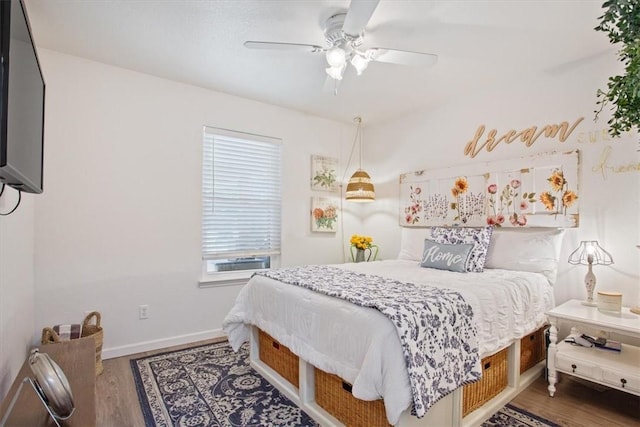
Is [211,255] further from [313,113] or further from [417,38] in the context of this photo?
[417,38]

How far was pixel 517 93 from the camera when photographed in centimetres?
315

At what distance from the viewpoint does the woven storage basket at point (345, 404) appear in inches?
65.7

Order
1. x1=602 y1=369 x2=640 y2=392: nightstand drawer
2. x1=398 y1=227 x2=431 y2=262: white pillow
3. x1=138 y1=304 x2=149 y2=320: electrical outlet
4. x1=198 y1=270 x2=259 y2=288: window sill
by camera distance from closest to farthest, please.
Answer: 1. x1=602 y1=369 x2=640 y2=392: nightstand drawer
2. x1=138 y1=304 x2=149 y2=320: electrical outlet
3. x1=198 y1=270 x2=259 y2=288: window sill
4. x1=398 y1=227 x2=431 y2=262: white pillow

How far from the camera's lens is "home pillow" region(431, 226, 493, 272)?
2.86 meters

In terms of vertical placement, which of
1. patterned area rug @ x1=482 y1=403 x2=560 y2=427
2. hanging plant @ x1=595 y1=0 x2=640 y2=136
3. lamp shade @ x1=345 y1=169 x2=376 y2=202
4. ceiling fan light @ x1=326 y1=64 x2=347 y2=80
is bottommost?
patterned area rug @ x1=482 y1=403 x2=560 y2=427

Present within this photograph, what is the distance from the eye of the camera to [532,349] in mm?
2576

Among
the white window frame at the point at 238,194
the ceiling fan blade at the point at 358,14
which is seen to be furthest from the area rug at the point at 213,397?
the ceiling fan blade at the point at 358,14

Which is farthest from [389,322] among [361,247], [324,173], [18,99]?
[324,173]

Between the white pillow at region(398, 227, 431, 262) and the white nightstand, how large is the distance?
1.35 m

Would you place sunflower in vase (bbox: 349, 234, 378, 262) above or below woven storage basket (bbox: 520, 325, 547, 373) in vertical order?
above

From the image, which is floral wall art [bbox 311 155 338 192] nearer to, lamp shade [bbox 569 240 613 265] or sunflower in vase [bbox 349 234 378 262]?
sunflower in vase [bbox 349 234 378 262]

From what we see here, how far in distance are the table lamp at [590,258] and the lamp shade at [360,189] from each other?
209 cm

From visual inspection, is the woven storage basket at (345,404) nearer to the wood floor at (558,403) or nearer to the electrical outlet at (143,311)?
the wood floor at (558,403)

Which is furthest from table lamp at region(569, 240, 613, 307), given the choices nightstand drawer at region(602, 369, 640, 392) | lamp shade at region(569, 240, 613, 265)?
nightstand drawer at region(602, 369, 640, 392)
